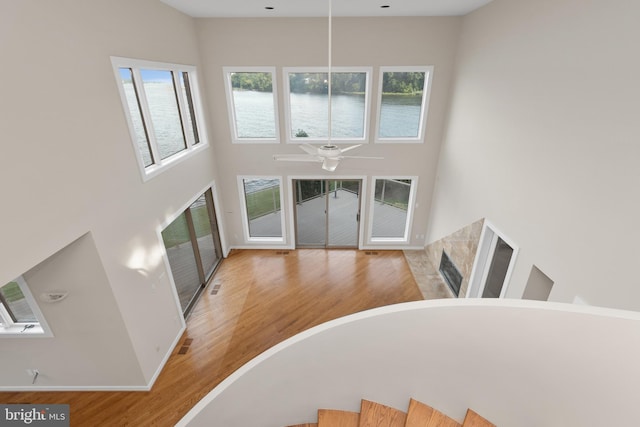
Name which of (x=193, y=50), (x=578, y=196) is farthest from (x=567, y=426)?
(x=193, y=50)

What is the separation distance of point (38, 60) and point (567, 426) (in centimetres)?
507

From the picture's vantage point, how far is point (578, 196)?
3006 millimetres

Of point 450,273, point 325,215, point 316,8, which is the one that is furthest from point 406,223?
point 316,8

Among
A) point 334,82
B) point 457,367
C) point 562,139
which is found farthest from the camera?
point 334,82

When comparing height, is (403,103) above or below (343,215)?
above

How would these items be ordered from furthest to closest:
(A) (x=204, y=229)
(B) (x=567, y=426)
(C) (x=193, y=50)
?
(A) (x=204, y=229), (C) (x=193, y=50), (B) (x=567, y=426)

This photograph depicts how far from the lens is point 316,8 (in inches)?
201

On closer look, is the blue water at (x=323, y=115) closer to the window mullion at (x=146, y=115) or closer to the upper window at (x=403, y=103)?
the upper window at (x=403, y=103)

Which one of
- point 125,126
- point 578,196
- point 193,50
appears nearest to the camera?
point 578,196

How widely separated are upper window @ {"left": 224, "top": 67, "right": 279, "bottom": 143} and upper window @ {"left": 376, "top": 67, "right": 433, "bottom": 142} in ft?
7.97

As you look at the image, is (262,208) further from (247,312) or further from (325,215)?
(247,312)

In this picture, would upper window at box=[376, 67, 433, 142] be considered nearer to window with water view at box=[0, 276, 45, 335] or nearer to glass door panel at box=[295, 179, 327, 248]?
glass door panel at box=[295, 179, 327, 248]

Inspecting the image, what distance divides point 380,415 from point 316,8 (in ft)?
19.9

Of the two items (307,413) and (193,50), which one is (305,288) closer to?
(307,413)
